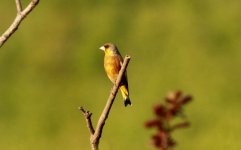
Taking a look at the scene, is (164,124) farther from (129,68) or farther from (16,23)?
(129,68)

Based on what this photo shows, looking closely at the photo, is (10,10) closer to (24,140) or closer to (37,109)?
(37,109)

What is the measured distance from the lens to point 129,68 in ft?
59.8

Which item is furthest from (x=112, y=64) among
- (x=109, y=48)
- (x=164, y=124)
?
(x=164, y=124)

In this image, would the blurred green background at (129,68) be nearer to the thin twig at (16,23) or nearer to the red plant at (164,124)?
the thin twig at (16,23)

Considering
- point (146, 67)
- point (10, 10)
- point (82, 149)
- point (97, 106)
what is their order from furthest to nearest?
point (10, 10)
point (146, 67)
point (97, 106)
point (82, 149)

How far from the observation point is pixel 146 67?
60.2 ft

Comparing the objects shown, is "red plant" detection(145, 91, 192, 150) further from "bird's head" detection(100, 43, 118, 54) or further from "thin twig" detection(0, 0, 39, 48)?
"bird's head" detection(100, 43, 118, 54)

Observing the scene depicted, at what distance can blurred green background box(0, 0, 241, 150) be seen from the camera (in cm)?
1538

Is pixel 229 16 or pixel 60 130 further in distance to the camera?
pixel 229 16

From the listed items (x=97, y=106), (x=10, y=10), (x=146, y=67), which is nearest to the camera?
(x=97, y=106)

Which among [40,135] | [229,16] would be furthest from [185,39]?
[40,135]

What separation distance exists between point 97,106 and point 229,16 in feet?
12.3

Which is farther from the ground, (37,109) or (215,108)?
(37,109)

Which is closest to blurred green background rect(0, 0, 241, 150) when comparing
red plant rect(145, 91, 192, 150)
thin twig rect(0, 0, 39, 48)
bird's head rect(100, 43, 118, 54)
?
bird's head rect(100, 43, 118, 54)
